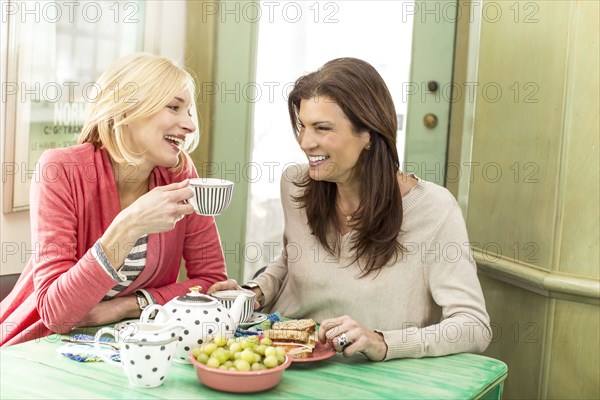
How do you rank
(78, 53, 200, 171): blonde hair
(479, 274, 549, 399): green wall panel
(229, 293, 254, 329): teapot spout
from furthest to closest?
(479, 274, 549, 399): green wall panel, (78, 53, 200, 171): blonde hair, (229, 293, 254, 329): teapot spout

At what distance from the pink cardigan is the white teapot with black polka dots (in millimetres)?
285

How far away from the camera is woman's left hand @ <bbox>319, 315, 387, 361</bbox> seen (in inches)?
64.9

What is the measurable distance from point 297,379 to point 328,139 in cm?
69

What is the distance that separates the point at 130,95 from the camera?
2.05m

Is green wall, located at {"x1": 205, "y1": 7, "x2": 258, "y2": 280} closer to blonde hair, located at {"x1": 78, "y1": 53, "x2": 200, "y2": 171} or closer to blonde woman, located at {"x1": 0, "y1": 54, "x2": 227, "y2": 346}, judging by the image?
blonde woman, located at {"x1": 0, "y1": 54, "x2": 227, "y2": 346}

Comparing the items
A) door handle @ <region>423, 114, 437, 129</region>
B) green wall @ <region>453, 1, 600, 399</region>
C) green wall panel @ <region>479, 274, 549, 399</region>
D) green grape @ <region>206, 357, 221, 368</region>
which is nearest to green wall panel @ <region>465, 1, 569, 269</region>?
green wall @ <region>453, 1, 600, 399</region>

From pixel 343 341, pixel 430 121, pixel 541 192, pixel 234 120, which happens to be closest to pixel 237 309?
pixel 343 341

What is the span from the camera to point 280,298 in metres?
2.19

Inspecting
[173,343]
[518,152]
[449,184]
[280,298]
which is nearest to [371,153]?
[280,298]

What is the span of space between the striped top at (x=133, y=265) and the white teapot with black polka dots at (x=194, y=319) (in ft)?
1.42

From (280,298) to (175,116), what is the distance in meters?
0.59

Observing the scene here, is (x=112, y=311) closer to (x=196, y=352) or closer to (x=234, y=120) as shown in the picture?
(x=196, y=352)

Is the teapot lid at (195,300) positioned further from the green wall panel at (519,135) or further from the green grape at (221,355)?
the green wall panel at (519,135)

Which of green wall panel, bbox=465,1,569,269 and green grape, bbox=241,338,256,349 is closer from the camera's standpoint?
green grape, bbox=241,338,256,349
